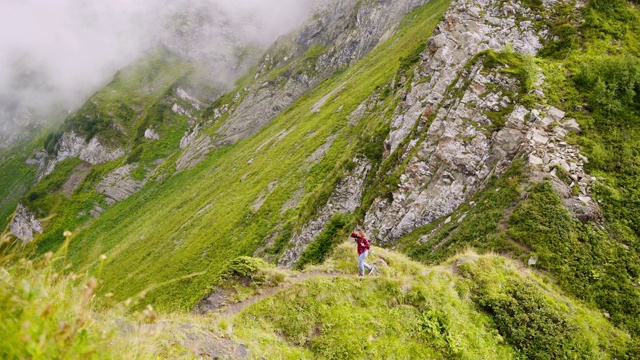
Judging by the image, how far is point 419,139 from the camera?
3300 centimetres

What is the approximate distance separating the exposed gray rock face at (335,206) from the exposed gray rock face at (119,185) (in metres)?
155

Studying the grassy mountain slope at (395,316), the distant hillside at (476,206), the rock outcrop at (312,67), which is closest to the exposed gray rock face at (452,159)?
the distant hillside at (476,206)

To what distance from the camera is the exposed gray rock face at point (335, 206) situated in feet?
128

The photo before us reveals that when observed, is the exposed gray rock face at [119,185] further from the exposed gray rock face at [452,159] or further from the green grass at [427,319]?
the green grass at [427,319]

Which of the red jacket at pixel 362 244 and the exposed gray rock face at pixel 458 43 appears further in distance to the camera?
the exposed gray rock face at pixel 458 43

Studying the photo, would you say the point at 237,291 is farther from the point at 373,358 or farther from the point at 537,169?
the point at 537,169

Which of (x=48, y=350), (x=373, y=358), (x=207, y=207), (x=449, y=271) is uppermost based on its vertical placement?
(x=48, y=350)

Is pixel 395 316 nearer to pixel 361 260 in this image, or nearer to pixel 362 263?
pixel 362 263

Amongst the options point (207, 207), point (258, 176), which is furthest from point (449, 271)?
point (207, 207)

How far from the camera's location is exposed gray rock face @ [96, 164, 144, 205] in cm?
17350

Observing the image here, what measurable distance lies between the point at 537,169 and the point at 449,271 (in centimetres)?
1053

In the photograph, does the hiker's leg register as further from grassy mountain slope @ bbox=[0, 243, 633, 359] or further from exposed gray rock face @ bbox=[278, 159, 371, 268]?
exposed gray rock face @ bbox=[278, 159, 371, 268]

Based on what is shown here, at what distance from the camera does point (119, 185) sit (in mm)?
178625

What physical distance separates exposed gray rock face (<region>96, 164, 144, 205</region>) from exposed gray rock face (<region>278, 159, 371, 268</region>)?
155 m
